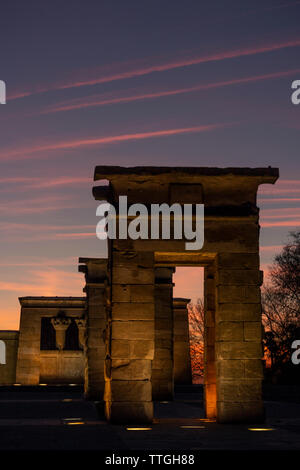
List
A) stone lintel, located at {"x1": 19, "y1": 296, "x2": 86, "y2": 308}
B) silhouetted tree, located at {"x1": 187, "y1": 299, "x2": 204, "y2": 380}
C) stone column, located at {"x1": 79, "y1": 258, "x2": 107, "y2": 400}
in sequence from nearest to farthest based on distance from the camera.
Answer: stone column, located at {"x1": 79, "y1": 258, "x2": 107, "y2": 400}, stone lintel, located at {"x1": 19, "y1": 296, "x2": 86, "y2": 308}, silhouetted tree, located at {"x1": 187, "y1": 299, "x2": 204, "y2": 380}

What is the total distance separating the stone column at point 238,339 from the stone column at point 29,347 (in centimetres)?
2378

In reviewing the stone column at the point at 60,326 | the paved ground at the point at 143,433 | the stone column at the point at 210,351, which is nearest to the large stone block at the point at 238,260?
the stone column at the point at 210,351

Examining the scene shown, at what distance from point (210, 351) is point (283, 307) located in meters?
27.5

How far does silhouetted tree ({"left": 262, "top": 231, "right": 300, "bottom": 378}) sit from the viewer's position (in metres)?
39.6

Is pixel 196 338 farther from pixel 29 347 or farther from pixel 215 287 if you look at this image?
pixel 215 287

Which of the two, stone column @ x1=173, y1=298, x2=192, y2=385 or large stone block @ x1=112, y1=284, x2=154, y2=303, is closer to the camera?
large stone block @ x1=112, y1=284, x2=154, y2=303

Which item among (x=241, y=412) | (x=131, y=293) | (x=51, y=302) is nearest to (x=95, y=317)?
(x=51, y=302)

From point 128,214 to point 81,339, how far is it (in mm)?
24301

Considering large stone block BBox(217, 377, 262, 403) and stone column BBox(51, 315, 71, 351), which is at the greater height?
stone column BBox(51, 315, 71, 351)

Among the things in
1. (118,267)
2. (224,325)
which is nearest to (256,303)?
(224,325)

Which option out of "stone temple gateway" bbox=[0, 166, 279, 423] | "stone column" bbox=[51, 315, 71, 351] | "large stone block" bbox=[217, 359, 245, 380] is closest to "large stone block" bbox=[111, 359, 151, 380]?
"stone temple gateway" bbox=[0, 166, 279, 423]

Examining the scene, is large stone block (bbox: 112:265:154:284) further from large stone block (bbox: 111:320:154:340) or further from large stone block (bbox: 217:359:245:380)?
large stone block (bbox: 217:359:245:380)

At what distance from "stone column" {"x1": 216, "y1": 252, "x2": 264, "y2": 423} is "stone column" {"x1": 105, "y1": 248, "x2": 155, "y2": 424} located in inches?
63.6
